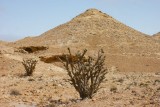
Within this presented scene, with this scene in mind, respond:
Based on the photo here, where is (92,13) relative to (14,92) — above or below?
above

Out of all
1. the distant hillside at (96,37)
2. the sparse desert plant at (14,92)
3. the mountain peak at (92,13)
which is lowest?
the sparse desert plant at (14,92)

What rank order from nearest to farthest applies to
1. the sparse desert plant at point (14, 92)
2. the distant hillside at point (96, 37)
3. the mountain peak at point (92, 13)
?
the sparse desert plant at point (14, 92) → the distant hillside at point (96, 37) → the mountain peak at point (92, 13)

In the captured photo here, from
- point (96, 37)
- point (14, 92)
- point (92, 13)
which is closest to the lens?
point (14, 92)

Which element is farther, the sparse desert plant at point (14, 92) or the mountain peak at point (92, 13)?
the mountain peak at point (92, 13)

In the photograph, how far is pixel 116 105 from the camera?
9.82 meters

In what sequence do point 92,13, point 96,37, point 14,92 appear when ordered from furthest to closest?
1. point 92,13
2. point 96,37
3. point 14,92

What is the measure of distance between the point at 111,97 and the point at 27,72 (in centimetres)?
1046

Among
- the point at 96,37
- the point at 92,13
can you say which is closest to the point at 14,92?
the point at 96,37

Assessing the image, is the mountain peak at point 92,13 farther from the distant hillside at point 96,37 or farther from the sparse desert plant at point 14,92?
the sparse desert plant at point 14,92

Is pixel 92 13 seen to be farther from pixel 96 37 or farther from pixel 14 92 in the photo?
pixel 14 92

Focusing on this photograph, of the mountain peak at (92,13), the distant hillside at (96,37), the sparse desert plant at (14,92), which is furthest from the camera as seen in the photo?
the mountain peak at (92,13)

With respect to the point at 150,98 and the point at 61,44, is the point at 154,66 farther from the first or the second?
the point at 150,98

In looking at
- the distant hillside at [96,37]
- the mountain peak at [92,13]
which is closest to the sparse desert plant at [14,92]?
the distant hillside at [96,37]

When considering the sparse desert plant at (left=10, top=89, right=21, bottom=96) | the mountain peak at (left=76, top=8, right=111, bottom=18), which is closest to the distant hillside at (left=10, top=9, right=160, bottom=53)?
the mountain peak at (left=76, top=8, right=111, bottom=18)
